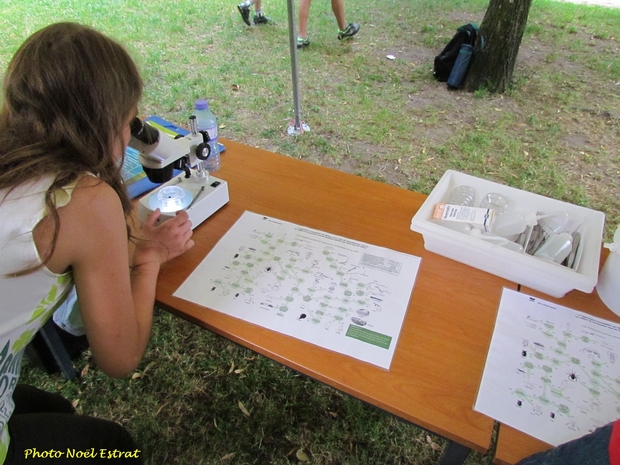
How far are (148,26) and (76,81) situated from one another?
4202 mm

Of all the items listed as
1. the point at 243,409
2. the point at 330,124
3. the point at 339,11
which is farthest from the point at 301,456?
the point at 339,11

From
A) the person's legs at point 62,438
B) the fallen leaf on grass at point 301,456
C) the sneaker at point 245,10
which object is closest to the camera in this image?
the person's legs at point 62,438

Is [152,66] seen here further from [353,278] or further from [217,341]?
[353,278]

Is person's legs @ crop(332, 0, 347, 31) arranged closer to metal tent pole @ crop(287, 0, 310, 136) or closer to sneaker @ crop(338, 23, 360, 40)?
sneaker @ crop(338, 23, 360, 40)

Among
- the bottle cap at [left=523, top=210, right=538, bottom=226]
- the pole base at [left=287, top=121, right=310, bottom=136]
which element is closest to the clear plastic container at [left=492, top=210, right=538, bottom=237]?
the bottle cap at [left=523, top=210, right=538, bottom=226]

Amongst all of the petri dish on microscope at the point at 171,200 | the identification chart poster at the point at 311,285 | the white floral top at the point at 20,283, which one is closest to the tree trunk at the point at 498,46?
the identification chart poster at the point at 311,285

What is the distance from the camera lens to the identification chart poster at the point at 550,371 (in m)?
0.70

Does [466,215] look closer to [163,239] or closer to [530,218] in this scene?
[530,218]

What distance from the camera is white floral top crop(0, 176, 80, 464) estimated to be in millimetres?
675

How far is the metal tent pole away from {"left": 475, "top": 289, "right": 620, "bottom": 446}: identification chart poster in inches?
79.9

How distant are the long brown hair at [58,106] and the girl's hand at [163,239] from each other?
25 centimetres

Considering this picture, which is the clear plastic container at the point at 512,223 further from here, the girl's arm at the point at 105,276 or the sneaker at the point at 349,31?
the sneaker at the point at 349,31

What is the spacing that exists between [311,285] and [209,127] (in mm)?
618

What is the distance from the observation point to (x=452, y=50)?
3.38 m
